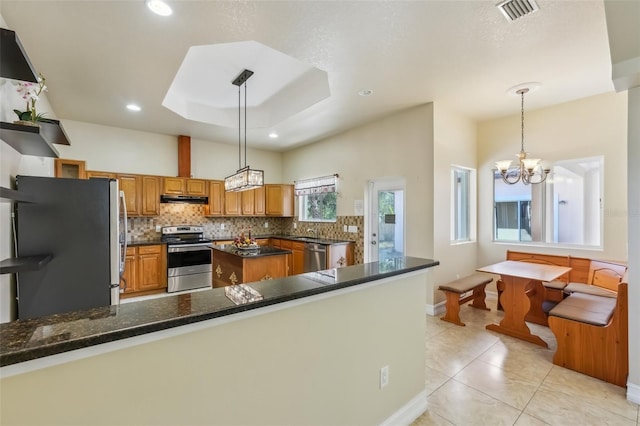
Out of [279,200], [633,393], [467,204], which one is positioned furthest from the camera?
[279,200]

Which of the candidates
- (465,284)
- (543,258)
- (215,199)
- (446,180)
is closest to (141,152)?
(215,199)

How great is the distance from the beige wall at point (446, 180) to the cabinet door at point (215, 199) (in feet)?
13.7

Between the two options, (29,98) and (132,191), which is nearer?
(29,98)

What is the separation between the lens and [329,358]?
4.98 feet

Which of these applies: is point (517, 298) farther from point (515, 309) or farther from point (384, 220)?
point (384, 220)

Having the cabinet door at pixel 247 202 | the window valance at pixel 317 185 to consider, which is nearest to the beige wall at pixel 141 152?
the cabinet door at pixel 247 202

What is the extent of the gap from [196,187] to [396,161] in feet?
12.7

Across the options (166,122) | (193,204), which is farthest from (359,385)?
(193,204)

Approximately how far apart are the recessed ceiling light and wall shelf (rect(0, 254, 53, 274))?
1.95 metres

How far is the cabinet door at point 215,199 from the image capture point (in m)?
5.91

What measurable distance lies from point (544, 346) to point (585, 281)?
4.76 ft

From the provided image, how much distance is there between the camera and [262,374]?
1265 millimetres

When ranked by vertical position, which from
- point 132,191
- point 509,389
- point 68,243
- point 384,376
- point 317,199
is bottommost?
point 509,389

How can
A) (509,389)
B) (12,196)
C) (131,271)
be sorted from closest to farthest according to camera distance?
(12,196)
(509,389)
(131,271)
